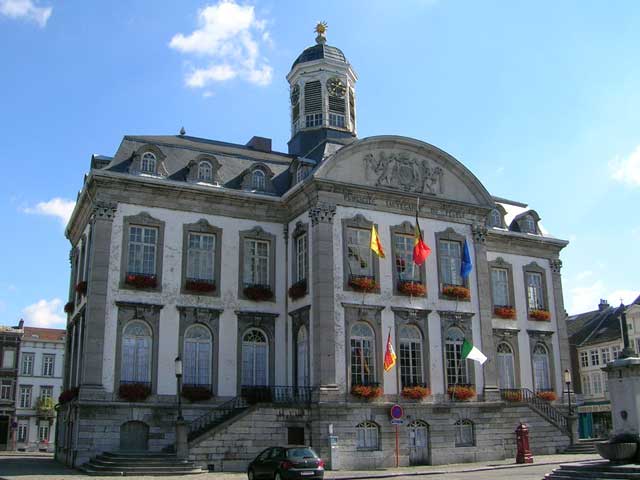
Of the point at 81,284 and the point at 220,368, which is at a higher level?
the point at 81,284

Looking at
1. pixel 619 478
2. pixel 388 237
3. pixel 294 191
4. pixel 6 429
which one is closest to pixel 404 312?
pixel 388 237

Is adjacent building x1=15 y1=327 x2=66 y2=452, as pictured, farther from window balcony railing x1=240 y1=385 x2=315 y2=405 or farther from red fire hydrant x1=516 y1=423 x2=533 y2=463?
red fire hydrant x1=516 y1=423 x2=533 y2=463

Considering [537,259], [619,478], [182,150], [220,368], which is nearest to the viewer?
[619,478]

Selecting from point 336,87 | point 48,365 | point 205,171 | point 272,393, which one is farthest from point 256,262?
point 48,365

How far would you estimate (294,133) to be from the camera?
38.0 metres

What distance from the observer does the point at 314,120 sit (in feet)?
122

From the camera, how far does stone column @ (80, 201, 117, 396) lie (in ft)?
86.8

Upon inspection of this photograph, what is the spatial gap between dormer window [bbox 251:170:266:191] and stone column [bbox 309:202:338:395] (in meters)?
3.32

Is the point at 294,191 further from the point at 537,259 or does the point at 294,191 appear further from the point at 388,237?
the point at 537,259

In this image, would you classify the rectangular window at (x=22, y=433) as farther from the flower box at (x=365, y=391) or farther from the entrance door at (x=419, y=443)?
the entrance door at (x=419, y=443)

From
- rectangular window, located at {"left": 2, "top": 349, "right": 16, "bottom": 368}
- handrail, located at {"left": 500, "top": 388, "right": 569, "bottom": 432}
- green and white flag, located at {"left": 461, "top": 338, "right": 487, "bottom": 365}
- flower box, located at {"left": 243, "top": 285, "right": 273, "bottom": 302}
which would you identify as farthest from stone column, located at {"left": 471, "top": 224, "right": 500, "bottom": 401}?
rectangular window, located at {"left": 2, "top": 349, "right": 16, "bottom": 368}

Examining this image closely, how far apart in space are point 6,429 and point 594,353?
154 feet

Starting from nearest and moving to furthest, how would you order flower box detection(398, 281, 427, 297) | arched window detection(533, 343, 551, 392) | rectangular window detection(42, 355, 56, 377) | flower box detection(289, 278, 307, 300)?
1. flower box detection(289, 278, 307, 300)
2. flower box detection(398, 281, 427, 297)
3. arched window detection(533, 343, 551, 392)
4. rectangular window detection(42, 355, 56, 377)

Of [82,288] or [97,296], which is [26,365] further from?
[97,296]
